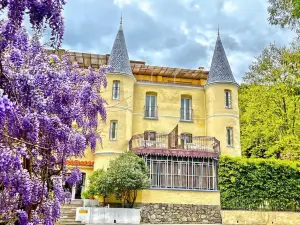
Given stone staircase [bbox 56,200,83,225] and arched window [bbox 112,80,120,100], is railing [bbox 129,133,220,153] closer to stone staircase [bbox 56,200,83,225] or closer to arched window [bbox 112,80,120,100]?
arched window [bbox 112,80,120,100]

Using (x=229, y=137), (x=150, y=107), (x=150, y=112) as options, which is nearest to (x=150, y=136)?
(x=150, y=112)

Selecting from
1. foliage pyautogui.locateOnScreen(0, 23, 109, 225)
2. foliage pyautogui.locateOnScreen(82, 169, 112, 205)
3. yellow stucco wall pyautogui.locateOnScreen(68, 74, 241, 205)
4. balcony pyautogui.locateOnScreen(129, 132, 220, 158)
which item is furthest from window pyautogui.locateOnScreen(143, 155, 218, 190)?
foliage pyautogui.locateOnScreen(0, 23, 109, 225)

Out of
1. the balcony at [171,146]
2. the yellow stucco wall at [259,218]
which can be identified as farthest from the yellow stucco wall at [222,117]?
the yellow stucco wall at [259,218]

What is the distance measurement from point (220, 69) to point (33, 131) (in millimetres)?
22900

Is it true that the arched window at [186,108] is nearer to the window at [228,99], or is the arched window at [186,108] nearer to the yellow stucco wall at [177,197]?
the window at [228,99]

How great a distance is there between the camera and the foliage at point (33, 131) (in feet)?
15.7

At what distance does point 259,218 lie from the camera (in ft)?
69.3

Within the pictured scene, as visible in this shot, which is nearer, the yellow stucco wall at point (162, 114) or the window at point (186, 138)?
the yellow stucco wall at point (162, 114)

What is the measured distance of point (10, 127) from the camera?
4801 mm

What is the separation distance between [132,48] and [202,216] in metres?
15.1

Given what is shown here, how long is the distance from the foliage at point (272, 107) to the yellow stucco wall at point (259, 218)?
4953 mm

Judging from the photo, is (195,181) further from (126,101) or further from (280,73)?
(280,73)

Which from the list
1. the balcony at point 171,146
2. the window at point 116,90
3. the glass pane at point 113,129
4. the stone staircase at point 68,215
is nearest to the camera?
the stone staircase at point 68,215

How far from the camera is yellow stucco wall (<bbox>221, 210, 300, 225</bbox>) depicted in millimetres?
20859
